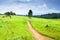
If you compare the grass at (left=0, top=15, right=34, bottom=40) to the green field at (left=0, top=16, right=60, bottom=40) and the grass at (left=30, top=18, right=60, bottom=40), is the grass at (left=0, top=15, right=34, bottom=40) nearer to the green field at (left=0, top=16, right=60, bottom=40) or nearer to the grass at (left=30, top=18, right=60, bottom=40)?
the green field at (left=0, top=16, right=60, bottom=40)

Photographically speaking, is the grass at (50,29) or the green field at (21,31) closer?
the green field at (21,31)

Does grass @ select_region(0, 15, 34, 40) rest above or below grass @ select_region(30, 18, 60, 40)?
above

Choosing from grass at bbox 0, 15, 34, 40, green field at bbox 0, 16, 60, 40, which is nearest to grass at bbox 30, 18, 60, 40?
green field at bbox 0, 16, 60, 40

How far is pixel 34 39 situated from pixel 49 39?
409 centimetres

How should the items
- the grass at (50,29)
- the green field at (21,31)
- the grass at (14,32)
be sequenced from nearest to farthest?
the grass at (14,32) < the green field at (21,31) < the grass at (50,29)

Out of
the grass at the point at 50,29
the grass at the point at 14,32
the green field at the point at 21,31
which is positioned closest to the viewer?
the grass at the point at 14,32

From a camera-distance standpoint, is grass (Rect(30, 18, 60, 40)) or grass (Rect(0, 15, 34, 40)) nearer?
grass (Rect(0, 15, 34, 40))

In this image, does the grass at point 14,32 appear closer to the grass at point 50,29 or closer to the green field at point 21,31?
the green field at point 21,31

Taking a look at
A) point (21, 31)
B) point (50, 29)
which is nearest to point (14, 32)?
point (21, 31)

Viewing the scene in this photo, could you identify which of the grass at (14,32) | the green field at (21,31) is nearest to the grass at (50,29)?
the green field at (21,31)

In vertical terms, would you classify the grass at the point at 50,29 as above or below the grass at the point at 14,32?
below

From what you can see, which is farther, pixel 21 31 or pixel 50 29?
pixel 50 29

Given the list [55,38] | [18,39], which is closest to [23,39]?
[18,39]

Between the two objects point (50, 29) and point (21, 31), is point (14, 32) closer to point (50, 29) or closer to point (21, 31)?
point (21, 31)
